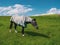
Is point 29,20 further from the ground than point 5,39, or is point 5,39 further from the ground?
point 29,20

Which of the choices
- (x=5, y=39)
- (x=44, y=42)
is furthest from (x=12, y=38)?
(x=44, y=42)

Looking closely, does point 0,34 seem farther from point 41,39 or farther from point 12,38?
point 41,39

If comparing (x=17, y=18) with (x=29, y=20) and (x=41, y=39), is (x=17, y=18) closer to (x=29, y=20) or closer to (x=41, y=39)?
(x=29, y=20)

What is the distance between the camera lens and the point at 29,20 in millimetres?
24016

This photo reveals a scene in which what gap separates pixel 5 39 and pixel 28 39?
2.57 m

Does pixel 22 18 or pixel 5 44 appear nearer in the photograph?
pixel 5 44

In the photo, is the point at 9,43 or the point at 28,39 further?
the point at 28,39

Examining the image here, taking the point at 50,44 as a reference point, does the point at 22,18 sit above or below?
above

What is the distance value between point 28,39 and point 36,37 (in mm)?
1677

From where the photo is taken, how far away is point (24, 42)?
2162 cm

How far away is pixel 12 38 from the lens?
2330 centimetres

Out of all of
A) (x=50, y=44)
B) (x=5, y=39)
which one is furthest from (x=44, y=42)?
(x=5, y=39)

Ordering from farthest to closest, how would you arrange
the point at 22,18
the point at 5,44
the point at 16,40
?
the point at 22,18 → the point at 16,40 → the point at 5,44

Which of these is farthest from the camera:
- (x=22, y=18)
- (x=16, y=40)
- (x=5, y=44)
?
(x=22, y=18)
